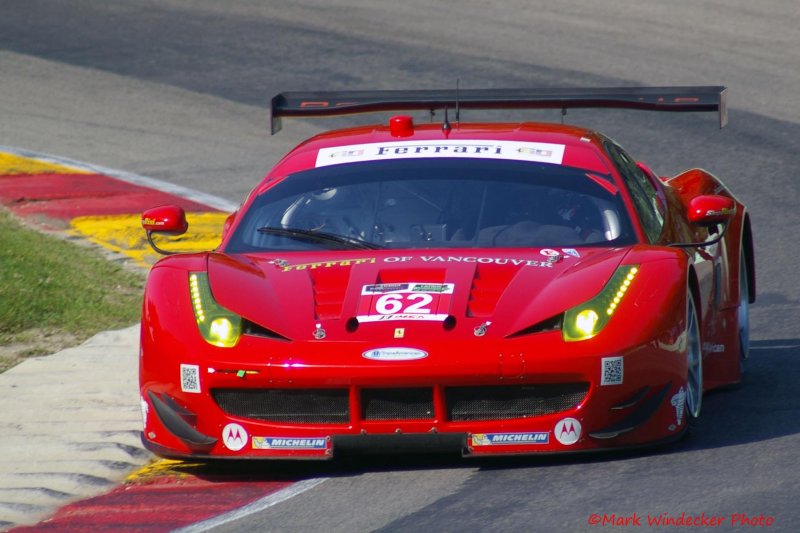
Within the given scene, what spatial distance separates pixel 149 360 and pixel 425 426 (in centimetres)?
109

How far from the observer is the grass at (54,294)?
8.41 metres

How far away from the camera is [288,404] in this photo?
5.62 meters

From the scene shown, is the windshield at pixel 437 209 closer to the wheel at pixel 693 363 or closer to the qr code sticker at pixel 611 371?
the wheel at pixel 693 363

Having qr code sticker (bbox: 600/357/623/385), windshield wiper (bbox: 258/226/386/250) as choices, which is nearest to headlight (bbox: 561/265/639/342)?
qr code sticker (bbox: 600/357/623/385)

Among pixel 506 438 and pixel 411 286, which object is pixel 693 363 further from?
pixel 411 286

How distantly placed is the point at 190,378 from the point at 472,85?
10229 mm

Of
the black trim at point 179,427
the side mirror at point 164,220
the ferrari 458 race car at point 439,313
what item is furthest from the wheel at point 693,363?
the side mirror at point 164,220

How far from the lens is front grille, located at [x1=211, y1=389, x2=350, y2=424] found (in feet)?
18.2

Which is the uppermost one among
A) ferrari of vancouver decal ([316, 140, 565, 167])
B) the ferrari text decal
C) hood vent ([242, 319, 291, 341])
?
ferrari of vancouver decal ([316, 140, 565, 167])

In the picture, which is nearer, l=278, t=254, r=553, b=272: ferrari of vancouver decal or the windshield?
l=278, t=254, r=553, b=272: ferrari of vancouver decal

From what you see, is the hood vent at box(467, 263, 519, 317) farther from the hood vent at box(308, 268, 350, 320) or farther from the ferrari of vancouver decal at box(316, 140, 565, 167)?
the ferrari of vancouver decal at box(316, 140, 565, 167)

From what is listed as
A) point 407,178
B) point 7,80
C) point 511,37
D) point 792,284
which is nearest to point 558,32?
point 511,37

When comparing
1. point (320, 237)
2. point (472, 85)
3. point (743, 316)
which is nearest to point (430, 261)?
point (320, 237)

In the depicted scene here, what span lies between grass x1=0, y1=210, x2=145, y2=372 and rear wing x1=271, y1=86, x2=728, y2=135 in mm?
1639
